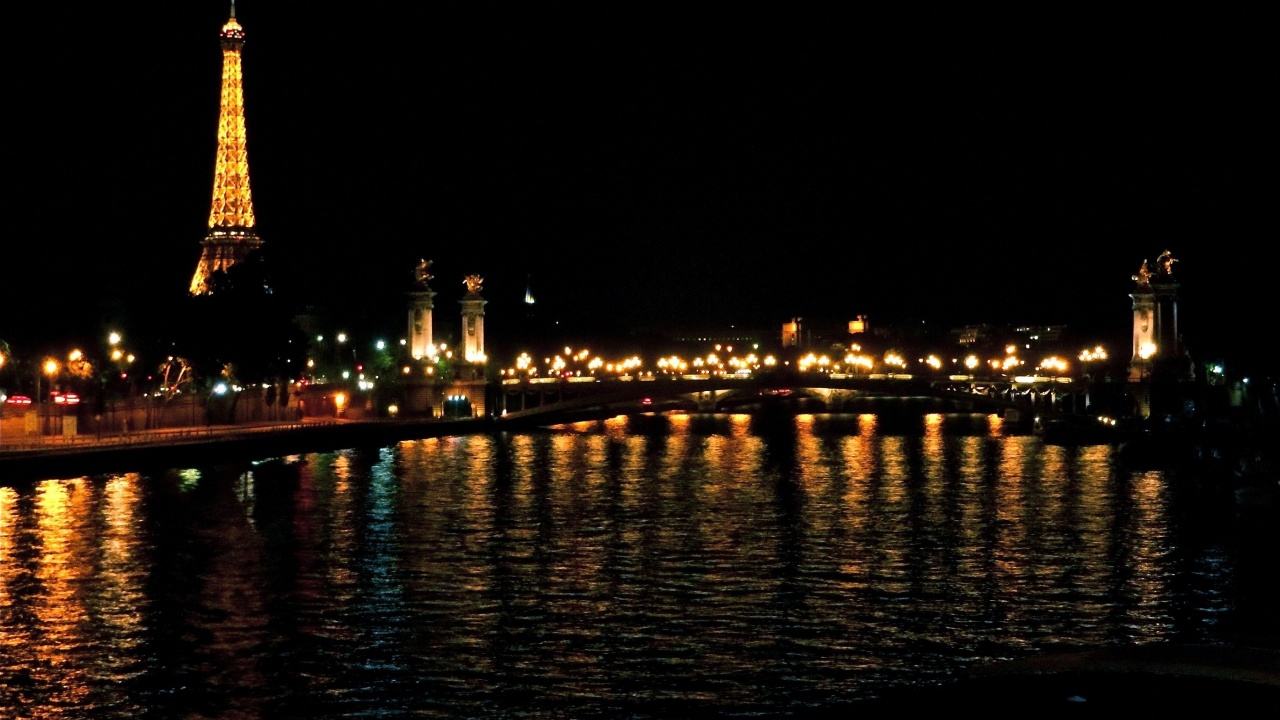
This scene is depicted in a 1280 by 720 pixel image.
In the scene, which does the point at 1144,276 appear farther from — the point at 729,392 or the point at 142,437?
the point at 142,437

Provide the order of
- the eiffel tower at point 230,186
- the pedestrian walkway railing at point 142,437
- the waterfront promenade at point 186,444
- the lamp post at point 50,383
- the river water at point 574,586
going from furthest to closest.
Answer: the eiffel tower at point 230,186 → the lamp post at point 50,383 → the pedestrian walkway railing at point 142,437 → the waterfront promenade at point 186,444 → the river water at point 574,586

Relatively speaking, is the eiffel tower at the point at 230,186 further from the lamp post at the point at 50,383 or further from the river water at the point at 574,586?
the river water at the point at 574,586

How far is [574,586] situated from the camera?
2497 cm

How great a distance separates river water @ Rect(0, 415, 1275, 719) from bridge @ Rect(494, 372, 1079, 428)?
112 feet

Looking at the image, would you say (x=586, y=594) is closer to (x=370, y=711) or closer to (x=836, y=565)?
(x=836, y=565)

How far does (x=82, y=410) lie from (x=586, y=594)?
3087cm

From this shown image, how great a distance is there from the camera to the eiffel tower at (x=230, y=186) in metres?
82.0

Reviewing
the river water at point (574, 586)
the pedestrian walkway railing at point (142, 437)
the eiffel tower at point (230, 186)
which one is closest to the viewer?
the river water at point (574, 586)

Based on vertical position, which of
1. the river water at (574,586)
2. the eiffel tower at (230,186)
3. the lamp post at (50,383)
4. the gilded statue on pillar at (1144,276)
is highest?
the eiffel tower at (230,186)

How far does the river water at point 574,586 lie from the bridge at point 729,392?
34.2m

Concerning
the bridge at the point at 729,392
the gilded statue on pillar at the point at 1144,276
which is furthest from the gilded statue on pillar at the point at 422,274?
the gilded statue on pillar at the point at 1144,276

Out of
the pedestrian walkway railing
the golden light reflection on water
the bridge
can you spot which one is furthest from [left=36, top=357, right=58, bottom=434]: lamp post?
the bridge

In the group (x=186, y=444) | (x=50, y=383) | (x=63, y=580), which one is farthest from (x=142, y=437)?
(x=63, y=580)

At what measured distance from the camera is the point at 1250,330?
6794cm
